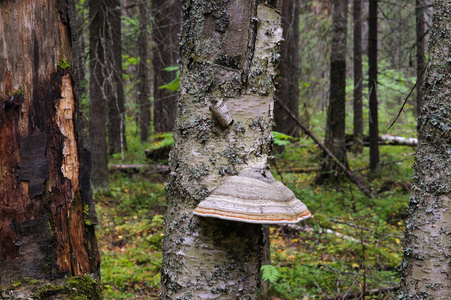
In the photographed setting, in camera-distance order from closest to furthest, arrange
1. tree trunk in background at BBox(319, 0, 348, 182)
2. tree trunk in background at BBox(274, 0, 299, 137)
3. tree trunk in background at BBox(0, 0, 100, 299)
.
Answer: tree trunk in background at BBox(0, 0, 100, 299), tree trunk in background at BBox(274, 0, 299, 137), tree trunk in background at BBox(319, 0, 348, 182)

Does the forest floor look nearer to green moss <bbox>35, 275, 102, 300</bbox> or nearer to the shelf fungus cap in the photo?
green moss <bbox>35, 275, 102, 300</bbox>

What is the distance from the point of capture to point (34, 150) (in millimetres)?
1788

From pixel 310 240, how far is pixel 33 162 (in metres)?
5.26

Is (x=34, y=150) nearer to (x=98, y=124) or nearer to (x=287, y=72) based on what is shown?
(x=98, y=124)

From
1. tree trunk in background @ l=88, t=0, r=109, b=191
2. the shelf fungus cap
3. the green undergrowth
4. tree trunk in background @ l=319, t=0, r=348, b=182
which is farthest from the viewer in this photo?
tree trunk in background @ l=319, t=0, r=348, b=182

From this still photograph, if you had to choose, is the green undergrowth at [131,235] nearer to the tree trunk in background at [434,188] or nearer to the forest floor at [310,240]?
the forest floor at [310,240]

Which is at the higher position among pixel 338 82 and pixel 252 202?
pixel 338 82

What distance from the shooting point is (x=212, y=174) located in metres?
1.66

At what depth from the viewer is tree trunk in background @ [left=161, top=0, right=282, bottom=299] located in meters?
1.65

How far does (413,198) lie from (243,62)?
2185 millimetres

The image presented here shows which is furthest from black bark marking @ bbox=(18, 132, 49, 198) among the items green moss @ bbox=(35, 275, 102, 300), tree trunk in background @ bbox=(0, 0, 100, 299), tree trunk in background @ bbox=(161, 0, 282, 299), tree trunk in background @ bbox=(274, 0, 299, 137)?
tree trunk in background @ bbox=(274, 0, 299, 137)

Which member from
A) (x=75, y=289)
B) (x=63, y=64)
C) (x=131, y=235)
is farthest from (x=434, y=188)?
(x=131, y=235)

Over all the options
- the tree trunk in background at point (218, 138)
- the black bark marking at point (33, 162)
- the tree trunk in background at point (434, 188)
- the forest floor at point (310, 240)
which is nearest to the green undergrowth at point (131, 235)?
the forest floor at point (310, 240)

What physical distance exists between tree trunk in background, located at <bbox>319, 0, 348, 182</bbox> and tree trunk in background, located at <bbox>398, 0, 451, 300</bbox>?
18.6ft
